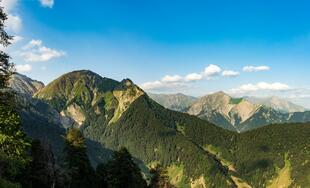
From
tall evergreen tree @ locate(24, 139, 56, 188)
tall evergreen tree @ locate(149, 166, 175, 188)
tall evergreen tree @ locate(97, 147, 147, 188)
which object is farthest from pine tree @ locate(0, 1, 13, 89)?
tall evergreen tree @ locate(149, 166, 175, 188)

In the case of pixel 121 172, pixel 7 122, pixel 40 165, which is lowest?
pixel 121 172

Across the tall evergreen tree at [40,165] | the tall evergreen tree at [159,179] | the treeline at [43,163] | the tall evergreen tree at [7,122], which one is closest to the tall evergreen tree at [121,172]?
the treeline at [43,163]

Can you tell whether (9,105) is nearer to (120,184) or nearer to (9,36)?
(9,36)

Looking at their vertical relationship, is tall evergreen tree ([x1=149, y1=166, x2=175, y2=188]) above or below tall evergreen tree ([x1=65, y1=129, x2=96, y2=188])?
below

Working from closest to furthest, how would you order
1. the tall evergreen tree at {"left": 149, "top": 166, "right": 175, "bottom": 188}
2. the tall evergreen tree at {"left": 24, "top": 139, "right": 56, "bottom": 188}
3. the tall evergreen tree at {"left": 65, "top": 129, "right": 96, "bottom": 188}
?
the tall evergreen tree at {"left": 24, "top": 139, "right": 56, "bottom": 188} → the tall evergreen tree at {"left": 65, "top": 129, "right": 96, "bottom": 188} → the tall evergreen tree at {"left": 149, "top": 166, "right": 175, "bottom": 188}

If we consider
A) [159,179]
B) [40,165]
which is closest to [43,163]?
[40,165]

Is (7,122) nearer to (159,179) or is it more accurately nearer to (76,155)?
(76,155)

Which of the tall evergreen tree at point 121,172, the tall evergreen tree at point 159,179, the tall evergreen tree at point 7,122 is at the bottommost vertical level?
the tall evergreen tree at point 159,179

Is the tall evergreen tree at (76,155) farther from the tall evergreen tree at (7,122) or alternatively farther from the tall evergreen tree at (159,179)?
the tall evergreen tree at (7,122)

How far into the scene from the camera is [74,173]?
227 feet

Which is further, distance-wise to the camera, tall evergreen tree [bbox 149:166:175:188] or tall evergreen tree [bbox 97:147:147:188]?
tall evergreen tree [bbox 149:166:175:188]

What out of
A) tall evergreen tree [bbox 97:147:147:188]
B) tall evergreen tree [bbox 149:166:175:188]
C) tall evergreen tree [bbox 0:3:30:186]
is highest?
tall evergreen tree [bbox 0:3:30:186]

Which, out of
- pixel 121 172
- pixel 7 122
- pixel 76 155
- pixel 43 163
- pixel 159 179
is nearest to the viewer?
pixel 7 122

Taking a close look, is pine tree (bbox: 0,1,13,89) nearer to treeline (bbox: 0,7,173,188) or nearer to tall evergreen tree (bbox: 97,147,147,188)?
treeline (bbox: 0,7,173,188)
